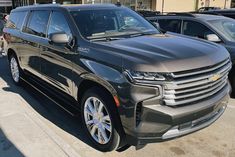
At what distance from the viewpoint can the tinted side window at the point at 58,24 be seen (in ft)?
14.6

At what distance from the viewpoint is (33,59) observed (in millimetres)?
5672

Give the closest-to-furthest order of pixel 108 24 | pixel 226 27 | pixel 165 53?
pixel 165 53, pixel 108 24, pixel 226 27

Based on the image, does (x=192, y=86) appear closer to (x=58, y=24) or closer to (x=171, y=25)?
(x=58, y=24)

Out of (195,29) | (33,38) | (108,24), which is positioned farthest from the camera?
(195,29)

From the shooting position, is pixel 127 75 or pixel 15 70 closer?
pixel 127 75

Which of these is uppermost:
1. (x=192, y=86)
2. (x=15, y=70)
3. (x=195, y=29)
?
(x=195, y=29)

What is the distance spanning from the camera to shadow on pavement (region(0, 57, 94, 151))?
456 cm

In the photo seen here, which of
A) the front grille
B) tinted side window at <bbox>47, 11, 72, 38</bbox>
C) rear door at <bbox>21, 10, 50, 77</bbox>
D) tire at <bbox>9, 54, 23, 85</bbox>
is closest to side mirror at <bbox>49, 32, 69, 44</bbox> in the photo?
tinted side window at <bbox>47, 11, 72, 38</bbox>

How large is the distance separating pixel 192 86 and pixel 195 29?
12.1 ft

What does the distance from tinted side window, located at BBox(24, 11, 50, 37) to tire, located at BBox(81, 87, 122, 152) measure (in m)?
1.78

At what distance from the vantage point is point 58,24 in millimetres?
4699

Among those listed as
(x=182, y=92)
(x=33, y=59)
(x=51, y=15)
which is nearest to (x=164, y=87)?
(x=182, y=92)

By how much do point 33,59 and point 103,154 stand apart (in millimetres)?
2648

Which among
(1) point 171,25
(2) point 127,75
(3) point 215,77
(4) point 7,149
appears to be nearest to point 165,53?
(2) point 127,75
